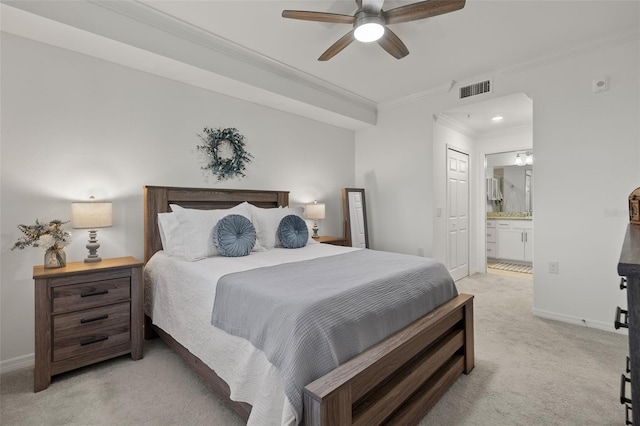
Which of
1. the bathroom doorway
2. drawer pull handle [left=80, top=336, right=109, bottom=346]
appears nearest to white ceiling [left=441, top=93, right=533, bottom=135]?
the bathroom doorway

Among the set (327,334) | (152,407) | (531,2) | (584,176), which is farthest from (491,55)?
(152,407)

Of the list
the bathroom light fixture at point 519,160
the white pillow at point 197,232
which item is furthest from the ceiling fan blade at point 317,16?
the bathroom light fixture at point 519,160

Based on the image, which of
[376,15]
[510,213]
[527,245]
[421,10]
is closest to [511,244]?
[527,245]

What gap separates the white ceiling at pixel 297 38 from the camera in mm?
2332

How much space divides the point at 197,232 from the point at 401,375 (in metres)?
1.85

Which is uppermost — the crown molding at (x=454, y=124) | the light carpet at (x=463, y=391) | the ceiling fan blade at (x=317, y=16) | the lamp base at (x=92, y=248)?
the ceiling fan blade at (x=317, y=16)

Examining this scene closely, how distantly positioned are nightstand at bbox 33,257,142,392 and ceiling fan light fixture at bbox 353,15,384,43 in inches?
94.7

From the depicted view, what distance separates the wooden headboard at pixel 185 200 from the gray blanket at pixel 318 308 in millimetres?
1356

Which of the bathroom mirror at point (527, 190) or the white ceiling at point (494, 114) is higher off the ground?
the white ceiling at point (494, 114)

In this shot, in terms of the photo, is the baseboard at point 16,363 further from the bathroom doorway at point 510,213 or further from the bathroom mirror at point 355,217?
the bathroom doorway at point 510,213

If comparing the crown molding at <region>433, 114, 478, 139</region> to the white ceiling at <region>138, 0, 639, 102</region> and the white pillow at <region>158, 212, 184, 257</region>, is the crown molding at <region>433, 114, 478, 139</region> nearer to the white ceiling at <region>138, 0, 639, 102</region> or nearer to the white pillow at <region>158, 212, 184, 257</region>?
the white ceiling at <region>138, 0, 639, 102</region>

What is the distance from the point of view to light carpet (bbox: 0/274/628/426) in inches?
66.9

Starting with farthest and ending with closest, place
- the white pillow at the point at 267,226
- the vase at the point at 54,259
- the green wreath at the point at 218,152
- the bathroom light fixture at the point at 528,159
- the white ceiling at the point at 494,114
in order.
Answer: the bathroom light fixture at the point at 528,159
the white ceiling at the point at 494,114
the green wreath at the point at 218,152
the white pillow at the point at 267,226
the vase at the point at 54,259

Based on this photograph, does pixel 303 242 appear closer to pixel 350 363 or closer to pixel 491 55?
pixel 350 363
